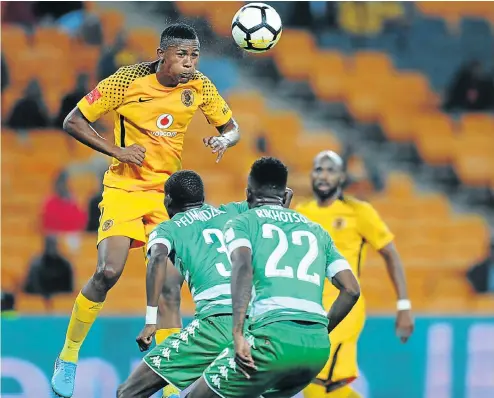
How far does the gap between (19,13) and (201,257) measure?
887 cm

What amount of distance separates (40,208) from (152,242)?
716 centimetres

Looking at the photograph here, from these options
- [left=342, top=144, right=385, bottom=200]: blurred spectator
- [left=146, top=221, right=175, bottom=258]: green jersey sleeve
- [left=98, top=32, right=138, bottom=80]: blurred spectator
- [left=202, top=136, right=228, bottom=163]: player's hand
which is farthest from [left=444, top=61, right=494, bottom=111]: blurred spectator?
[left=146, top=221, right=175, bottom=258]: green jersey sleeve

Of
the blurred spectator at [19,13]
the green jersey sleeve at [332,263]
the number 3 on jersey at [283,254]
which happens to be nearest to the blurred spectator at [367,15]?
the blurred spectator at [19,13]

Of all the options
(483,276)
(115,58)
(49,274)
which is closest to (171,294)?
(49,274)

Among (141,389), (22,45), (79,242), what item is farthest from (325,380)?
(22,45)

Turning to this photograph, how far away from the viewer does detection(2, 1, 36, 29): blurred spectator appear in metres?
14.6

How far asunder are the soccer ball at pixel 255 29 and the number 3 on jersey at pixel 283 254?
84.5 inches

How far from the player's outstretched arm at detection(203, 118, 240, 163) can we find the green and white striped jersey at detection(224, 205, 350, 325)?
1.31 meters

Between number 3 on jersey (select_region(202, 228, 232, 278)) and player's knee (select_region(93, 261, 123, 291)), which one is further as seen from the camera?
player's knee (select_region(93, 261, 123, 291))

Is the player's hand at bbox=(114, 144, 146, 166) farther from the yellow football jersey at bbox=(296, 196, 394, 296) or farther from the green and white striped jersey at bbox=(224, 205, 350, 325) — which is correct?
the yellow football jersey at bbox=(296, 196, 394, 296)

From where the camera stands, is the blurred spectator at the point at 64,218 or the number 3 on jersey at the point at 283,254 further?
the blurred spectator at the point at 64,218

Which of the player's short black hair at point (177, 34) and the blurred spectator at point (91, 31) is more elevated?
the blurred spectator at point (91, 31)

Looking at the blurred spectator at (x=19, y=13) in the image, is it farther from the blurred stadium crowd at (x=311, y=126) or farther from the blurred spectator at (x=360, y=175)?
the blurred spectator at (x=360, y=175)

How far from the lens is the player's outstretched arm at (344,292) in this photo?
620 centimetres
